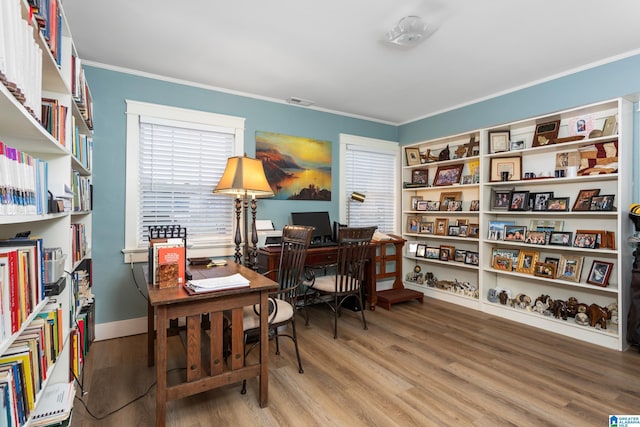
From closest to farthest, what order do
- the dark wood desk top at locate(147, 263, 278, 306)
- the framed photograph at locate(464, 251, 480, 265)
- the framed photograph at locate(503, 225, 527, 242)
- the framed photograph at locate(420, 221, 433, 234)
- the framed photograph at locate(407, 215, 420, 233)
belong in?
1. the dark wood desk top at locate(147, 263, 278, 306)
2. the framed photograph at locate(503, 225, 527, 242)
3. the framed photograph at locate(464, 251, 480, 265)
4. the framed photograph at locate(420, 221, 433, 234)
5. the framed photograph at locate(407, 215, 420, 233)

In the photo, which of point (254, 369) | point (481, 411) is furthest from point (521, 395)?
point (254, 369)

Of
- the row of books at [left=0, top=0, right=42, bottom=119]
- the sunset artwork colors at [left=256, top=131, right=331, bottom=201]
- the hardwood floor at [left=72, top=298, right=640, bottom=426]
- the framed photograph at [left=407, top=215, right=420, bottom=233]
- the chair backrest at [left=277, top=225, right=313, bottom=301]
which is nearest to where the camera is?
the row of books at [left=0, top=0, right=42, bottom=119]

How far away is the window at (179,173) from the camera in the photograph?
3092 millimetres

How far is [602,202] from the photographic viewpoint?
2984 millimetres

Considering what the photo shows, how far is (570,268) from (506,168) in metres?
1.25

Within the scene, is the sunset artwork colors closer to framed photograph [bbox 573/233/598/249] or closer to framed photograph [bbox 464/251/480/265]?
framed photograph [bbox 464/251/480/265]

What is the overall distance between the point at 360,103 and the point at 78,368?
375 cm

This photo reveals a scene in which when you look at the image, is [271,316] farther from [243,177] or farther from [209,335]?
[243,177]

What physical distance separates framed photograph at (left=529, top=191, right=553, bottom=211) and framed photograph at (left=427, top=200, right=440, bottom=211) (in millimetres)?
1156

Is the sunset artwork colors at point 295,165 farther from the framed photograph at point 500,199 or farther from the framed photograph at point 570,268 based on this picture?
the framed photograph at point 570,268

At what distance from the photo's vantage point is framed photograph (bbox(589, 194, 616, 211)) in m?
2.94

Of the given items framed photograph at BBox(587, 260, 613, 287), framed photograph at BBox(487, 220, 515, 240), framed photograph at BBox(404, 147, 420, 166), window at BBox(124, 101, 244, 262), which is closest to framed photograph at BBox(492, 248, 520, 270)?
framed photograph at BBox(487, 220, 515, 240)

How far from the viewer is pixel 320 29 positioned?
241 centimetres

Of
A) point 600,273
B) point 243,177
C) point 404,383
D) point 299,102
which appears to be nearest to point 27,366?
point 243,177
